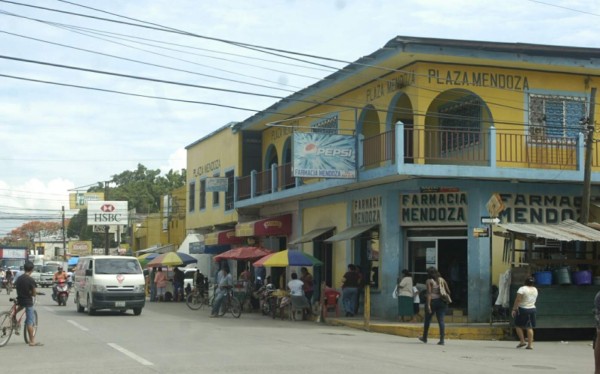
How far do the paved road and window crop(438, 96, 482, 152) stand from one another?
264 inches

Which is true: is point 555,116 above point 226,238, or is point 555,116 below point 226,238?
above

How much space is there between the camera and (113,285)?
1063 inches

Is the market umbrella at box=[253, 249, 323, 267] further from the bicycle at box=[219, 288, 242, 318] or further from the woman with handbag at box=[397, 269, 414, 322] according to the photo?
the woman with handbag at box=[397, 269, 414, 322]

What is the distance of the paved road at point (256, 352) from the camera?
13.4m

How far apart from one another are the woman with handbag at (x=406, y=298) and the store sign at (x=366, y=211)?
8.92 ft

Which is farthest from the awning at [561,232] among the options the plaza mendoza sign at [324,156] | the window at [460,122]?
the plaza mendoza sign at [324,156]

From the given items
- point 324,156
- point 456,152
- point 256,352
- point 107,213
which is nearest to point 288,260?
point 324,156

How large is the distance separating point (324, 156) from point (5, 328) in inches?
440

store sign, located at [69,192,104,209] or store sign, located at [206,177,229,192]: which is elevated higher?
store sign, located at [69,192,104,209]

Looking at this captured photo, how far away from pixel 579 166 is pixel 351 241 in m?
7.89

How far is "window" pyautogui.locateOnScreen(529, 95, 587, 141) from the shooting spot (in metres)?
25.3

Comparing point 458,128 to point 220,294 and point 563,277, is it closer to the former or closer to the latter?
point 563,277

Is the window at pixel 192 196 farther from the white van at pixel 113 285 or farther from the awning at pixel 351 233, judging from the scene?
the awning at pixel 351 233

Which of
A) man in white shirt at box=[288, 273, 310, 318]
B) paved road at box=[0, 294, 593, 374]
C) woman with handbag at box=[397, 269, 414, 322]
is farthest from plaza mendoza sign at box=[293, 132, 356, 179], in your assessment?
paved road at box=[0, 294, 593, 374]
